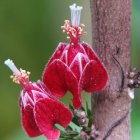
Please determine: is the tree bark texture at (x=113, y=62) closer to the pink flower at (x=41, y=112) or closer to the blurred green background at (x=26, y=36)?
the pink flower at (x=41, y=112)

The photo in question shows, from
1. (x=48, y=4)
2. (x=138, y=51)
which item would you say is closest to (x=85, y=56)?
(x=138, y=51)

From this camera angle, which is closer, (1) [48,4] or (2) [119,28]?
(2) [119,28]

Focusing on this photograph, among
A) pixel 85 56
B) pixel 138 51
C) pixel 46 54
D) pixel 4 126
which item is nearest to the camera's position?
pixel 85 56

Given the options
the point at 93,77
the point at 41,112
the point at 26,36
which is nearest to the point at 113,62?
the point at 93,77

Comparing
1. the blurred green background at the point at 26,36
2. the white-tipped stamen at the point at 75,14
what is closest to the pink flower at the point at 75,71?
the white-tipped stamen at the point at 75,14

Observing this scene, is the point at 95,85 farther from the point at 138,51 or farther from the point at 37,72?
the point at 37,72

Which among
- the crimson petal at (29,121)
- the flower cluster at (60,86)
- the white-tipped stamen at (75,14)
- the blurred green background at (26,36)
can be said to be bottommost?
the blurred green background at (26,36)

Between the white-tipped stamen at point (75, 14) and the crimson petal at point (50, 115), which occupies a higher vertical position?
the white-tipped stamen at point (75, 14)

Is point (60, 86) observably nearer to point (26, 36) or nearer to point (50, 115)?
point (50, 115)
